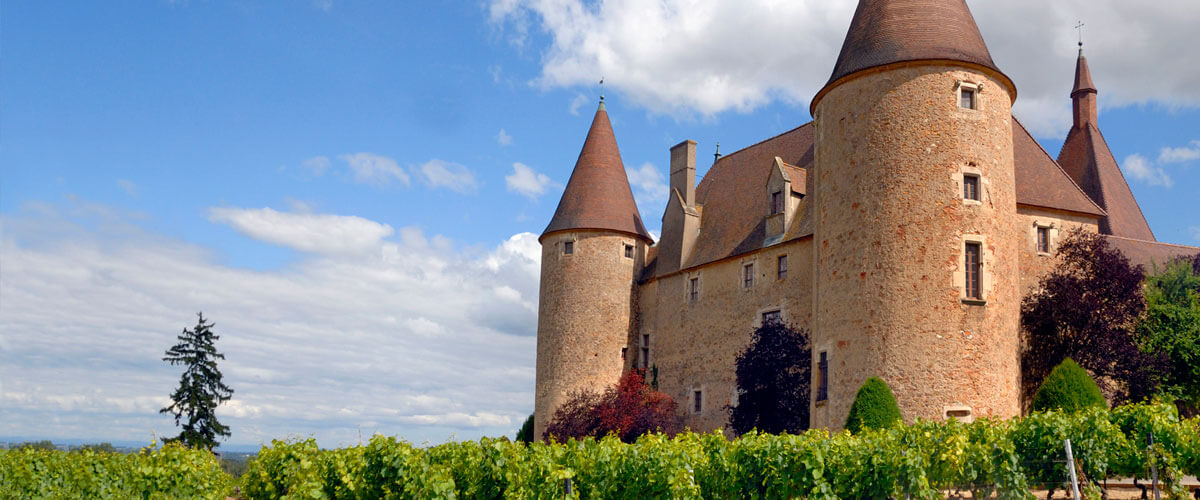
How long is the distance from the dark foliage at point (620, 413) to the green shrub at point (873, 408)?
9661mm

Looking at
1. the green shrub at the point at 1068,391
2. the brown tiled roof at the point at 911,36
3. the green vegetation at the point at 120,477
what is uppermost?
the brown tiled roof at the point at 911,36

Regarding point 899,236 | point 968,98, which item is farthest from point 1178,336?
point 899,236

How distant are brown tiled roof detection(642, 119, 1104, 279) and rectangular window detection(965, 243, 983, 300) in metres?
4.86

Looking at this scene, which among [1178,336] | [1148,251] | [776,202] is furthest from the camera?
[776,202]

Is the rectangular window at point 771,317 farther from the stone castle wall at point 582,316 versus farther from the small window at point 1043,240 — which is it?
the small window at point 1043,240

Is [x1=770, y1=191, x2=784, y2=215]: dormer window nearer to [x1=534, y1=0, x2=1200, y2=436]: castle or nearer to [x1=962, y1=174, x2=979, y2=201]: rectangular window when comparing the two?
[x1=534, y1=0, x2=1200, y2=436]: castle

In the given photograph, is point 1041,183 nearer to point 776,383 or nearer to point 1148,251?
point 1148,251

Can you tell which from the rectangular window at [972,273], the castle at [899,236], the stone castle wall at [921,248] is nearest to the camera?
the stone castle wall at [921,248]

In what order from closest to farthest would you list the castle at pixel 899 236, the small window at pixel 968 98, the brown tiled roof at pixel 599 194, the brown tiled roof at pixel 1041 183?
1. the castle at pixel 899 236
2. the small window at pixel 968 98
3. the brown tiled roof at pixel 1041 183
4. the brown tiled roof at pixel 599 194

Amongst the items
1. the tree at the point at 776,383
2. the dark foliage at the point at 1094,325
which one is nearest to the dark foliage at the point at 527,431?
the tree at the point at 776,383

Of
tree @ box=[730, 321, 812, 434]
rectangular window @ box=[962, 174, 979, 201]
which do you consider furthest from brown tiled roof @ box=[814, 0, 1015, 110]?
tree @ box=[730, 321, 812, 434]

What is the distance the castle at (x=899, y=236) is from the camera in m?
22.3

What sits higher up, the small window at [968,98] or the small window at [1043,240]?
the small window at [968,98]

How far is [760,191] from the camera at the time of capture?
106ft
